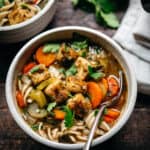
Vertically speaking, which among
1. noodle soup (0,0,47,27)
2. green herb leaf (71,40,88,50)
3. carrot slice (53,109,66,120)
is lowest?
carrot slice (53,109,66,120)

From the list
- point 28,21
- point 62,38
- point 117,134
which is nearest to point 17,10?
point 28,21

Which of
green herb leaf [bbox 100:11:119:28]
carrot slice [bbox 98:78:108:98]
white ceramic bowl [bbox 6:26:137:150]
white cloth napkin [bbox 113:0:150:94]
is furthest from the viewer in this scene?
green herb leaf [bbox 100:11:119:28]

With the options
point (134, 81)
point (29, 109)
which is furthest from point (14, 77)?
point (134, 81)

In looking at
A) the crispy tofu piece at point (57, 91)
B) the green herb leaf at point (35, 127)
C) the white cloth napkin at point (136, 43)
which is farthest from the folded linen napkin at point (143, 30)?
the green herb leaf at point (35, 127)

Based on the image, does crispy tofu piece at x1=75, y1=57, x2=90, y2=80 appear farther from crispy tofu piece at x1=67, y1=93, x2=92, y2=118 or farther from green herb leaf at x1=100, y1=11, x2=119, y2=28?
green herb leaf at x1=100, y1=11, x2=119, y2=28

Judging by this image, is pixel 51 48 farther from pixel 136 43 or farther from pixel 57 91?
pixel 136 43

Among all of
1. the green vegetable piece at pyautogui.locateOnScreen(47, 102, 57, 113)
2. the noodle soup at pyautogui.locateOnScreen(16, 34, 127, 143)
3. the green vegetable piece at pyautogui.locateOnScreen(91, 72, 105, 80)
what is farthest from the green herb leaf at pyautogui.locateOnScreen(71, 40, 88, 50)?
the green vegetable piece at pyautogui.locateOnScreen(47, 102, 57, 113)

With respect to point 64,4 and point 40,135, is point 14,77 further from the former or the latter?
point 64,4
